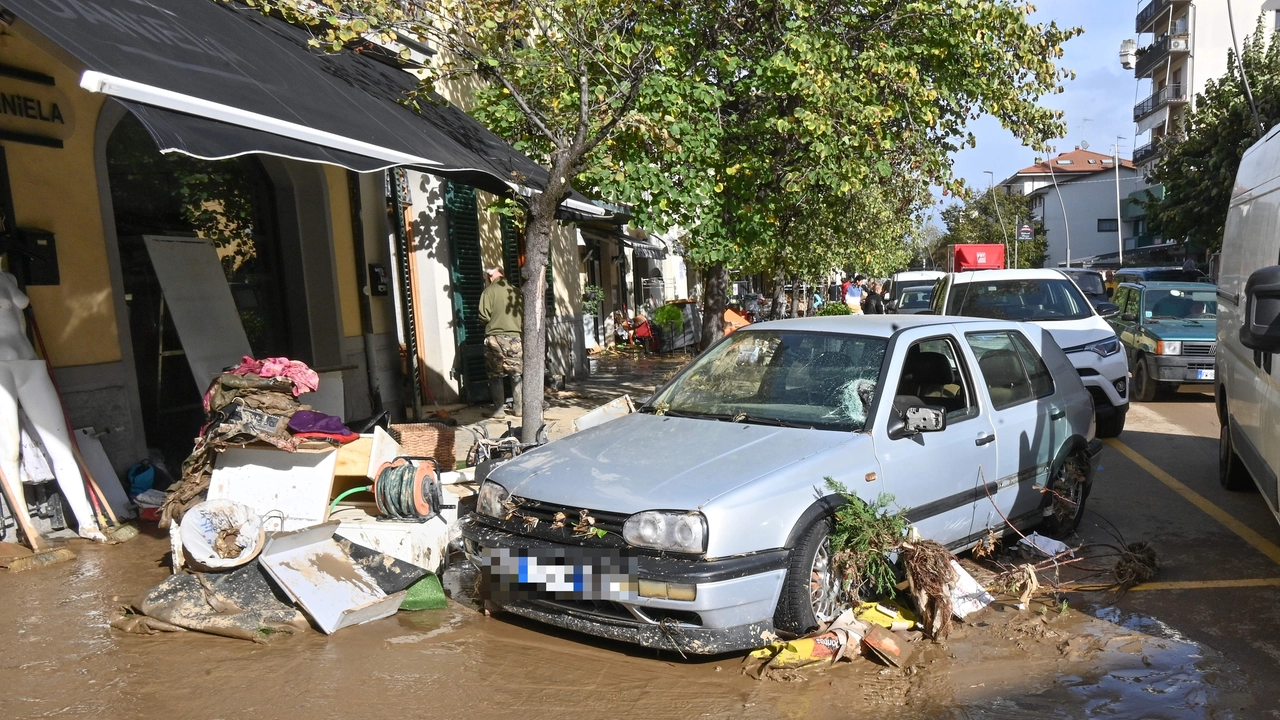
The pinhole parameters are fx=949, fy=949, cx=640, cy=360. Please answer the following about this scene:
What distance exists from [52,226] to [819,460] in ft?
18.3

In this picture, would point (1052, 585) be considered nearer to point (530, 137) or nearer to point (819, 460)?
point (819, 460)

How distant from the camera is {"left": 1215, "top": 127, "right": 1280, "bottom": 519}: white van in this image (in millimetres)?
3906

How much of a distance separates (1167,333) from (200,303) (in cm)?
1160

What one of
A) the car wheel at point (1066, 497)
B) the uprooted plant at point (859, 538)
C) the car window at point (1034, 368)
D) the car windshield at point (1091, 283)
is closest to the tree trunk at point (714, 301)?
the car window at point (1034, 368)

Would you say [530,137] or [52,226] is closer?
[52,226]

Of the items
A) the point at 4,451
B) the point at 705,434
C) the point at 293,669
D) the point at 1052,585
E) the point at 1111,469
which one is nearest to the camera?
the point at 293,669

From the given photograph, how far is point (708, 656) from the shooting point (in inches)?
172

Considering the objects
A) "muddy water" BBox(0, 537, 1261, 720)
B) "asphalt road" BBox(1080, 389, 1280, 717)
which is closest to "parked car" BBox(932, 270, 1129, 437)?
"asphalt road" BBox(1080, 389, 1280, 717)

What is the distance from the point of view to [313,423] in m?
5.67

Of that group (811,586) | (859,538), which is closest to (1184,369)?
(859,538)

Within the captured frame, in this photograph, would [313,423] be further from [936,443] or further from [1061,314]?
[1061,314]

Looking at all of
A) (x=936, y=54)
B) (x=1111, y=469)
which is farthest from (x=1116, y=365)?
(x=936, y=54)

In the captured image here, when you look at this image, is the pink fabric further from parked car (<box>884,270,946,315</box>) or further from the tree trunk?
parked car (<box>884,270,946,315</box>)

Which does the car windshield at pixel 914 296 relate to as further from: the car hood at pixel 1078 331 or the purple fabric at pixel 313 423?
the purple fabric at pixel 313 423
